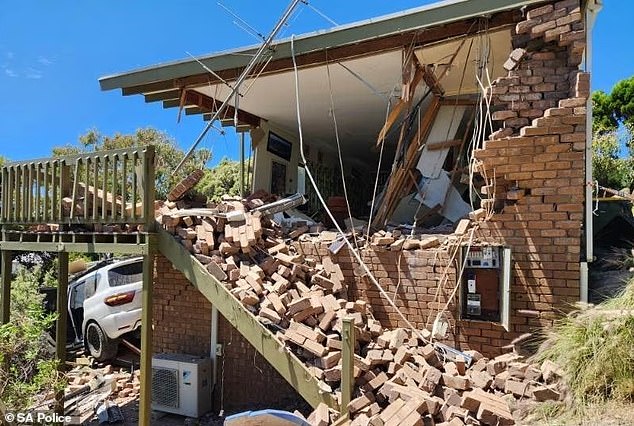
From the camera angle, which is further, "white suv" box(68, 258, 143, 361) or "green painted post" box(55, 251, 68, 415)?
"white suv" box(68, 258, 143, 361)

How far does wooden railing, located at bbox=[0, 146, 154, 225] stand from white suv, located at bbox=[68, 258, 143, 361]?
289cm

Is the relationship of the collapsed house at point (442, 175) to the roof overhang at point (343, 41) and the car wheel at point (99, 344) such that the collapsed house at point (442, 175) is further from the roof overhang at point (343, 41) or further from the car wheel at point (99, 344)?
the car wheel at point (99, 344)

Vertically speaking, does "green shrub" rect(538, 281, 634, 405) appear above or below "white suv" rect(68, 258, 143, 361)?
above

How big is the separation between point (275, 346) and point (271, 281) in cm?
87

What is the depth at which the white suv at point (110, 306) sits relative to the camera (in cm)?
911

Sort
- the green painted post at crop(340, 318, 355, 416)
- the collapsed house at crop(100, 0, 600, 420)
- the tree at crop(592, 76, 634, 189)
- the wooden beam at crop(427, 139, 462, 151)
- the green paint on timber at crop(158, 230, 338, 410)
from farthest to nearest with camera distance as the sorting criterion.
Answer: the tree at crop(592, 76, 634, 189)
the wooden beam at crop(427, 139, 462, 151)
the collapsed house at crop(100, 0, 600, 420)
the green paint on timber at crop(158, 230, 338, 410)
the green painted post at crop(340, 318, 355, 416)

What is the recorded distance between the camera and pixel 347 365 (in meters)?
4.02

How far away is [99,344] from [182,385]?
12.5 feet

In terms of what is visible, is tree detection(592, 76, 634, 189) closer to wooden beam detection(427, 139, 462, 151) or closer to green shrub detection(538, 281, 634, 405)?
wooden beam detection(427, 139, 462, 151)

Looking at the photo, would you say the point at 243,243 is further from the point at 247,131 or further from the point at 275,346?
the point at 247,131

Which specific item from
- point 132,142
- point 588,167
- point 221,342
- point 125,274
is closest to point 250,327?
point 221,342

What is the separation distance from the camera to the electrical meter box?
449 cm

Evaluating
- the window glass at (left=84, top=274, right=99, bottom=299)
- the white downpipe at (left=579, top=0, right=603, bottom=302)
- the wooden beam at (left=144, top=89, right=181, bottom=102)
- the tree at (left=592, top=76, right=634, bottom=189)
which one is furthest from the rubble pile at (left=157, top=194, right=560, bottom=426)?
the tree at (left=592, top=76, right=634, bottom=189)

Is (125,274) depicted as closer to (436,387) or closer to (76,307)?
(76,307)
